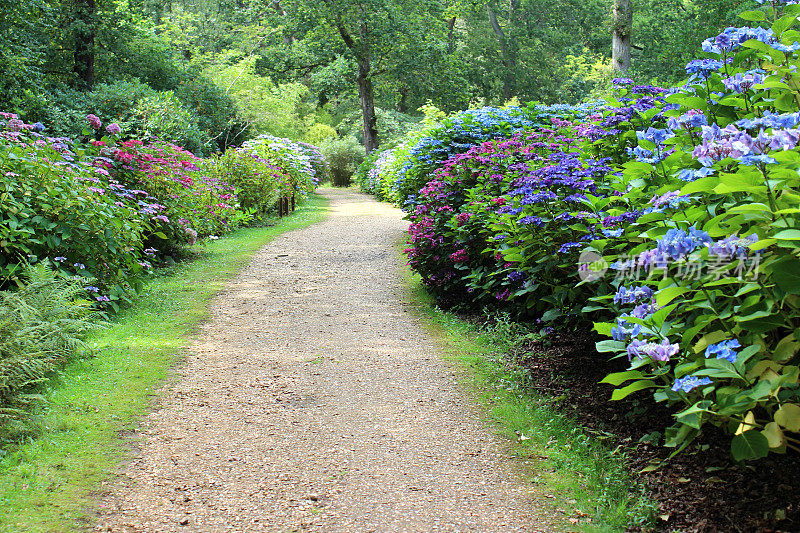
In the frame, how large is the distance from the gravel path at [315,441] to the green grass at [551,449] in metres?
0.14

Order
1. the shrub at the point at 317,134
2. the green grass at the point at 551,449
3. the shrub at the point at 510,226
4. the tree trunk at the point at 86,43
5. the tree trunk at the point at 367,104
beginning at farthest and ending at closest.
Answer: the shrub at the point at 317,134, the tree trunk at the point at 367,104, the tree trunk at the point at 86,43, the shrub at the point at 510,226, the green grass at the point at 551,449

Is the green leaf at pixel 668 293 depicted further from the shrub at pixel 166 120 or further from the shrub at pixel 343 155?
the shrub at pixel 343 155

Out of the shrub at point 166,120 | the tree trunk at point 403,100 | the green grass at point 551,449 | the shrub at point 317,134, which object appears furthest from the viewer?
the shrub at point 317,134

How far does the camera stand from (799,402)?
8.15ft

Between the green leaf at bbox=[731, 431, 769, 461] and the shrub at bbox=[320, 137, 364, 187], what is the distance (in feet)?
87.8

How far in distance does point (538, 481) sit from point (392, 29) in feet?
75.6

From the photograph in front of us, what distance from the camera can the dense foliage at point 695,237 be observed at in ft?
7.57

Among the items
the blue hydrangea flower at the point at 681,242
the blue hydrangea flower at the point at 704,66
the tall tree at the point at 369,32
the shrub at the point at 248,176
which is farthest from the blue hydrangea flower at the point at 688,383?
the tall tree at the point at 369,32

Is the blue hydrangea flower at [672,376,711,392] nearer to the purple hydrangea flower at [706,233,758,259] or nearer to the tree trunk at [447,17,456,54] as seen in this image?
the purple hydrangea flower at [706,233,758,259]

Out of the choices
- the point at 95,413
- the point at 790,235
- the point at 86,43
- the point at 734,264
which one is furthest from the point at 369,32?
the point at 790,235

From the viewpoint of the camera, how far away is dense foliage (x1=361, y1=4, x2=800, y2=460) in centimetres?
231

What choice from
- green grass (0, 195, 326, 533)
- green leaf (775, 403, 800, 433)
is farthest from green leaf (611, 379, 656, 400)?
green grass (0, 195, 326, 533)

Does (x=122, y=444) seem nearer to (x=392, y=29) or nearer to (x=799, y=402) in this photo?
(x=799, y=402)

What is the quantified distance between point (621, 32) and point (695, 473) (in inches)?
578
